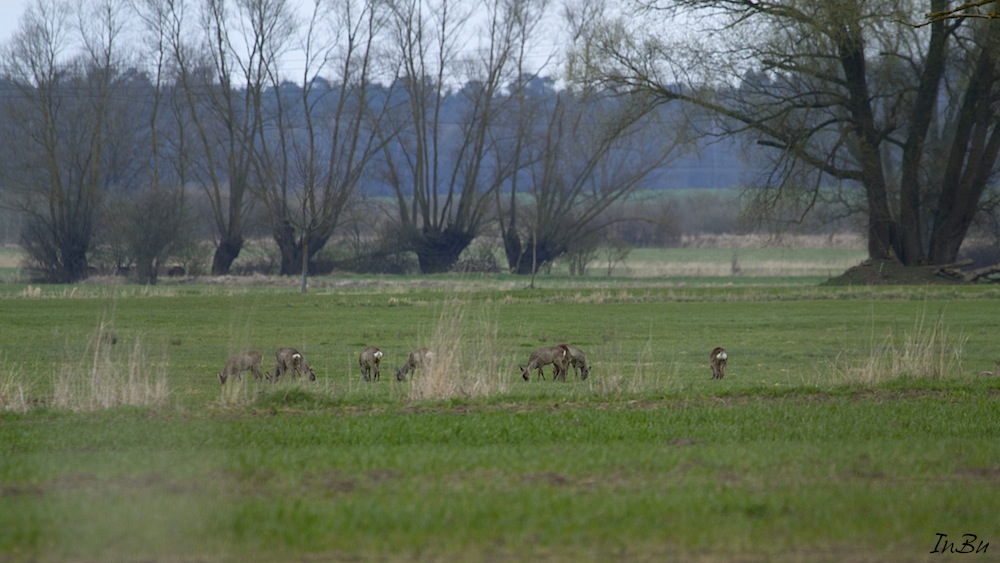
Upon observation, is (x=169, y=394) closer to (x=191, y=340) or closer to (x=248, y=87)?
(x=191, y=340)

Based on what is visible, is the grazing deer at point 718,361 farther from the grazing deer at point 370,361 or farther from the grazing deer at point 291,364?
the grazing deer at point 291,364

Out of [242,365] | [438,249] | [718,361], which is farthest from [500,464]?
[438,249]

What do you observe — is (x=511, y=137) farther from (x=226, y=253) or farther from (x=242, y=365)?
(x=242, y=365)

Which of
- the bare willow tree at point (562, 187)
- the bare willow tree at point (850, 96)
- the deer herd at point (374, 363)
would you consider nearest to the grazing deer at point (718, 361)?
the deer herd at point (374, 363)

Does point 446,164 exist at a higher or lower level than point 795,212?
Result: higher

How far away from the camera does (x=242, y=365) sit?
1638 cm

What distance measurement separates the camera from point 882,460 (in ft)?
30.4

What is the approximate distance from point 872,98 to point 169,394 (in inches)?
→ 1587

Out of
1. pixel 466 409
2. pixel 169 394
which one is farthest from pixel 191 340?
pixel 466 409

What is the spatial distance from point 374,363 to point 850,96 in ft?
116

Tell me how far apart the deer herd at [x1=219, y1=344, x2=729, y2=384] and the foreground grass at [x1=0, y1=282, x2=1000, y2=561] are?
1.49 ft

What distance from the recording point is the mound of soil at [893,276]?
1804 inches

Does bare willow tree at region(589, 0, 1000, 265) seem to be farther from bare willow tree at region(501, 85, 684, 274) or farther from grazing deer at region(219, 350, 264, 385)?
grazing deer at region(219, 350, 264, 385)

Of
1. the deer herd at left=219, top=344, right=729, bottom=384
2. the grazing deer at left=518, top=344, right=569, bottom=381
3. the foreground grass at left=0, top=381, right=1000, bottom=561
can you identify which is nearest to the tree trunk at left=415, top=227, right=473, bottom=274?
the deer herd at left=219, top=344, right=729, bottom=384
